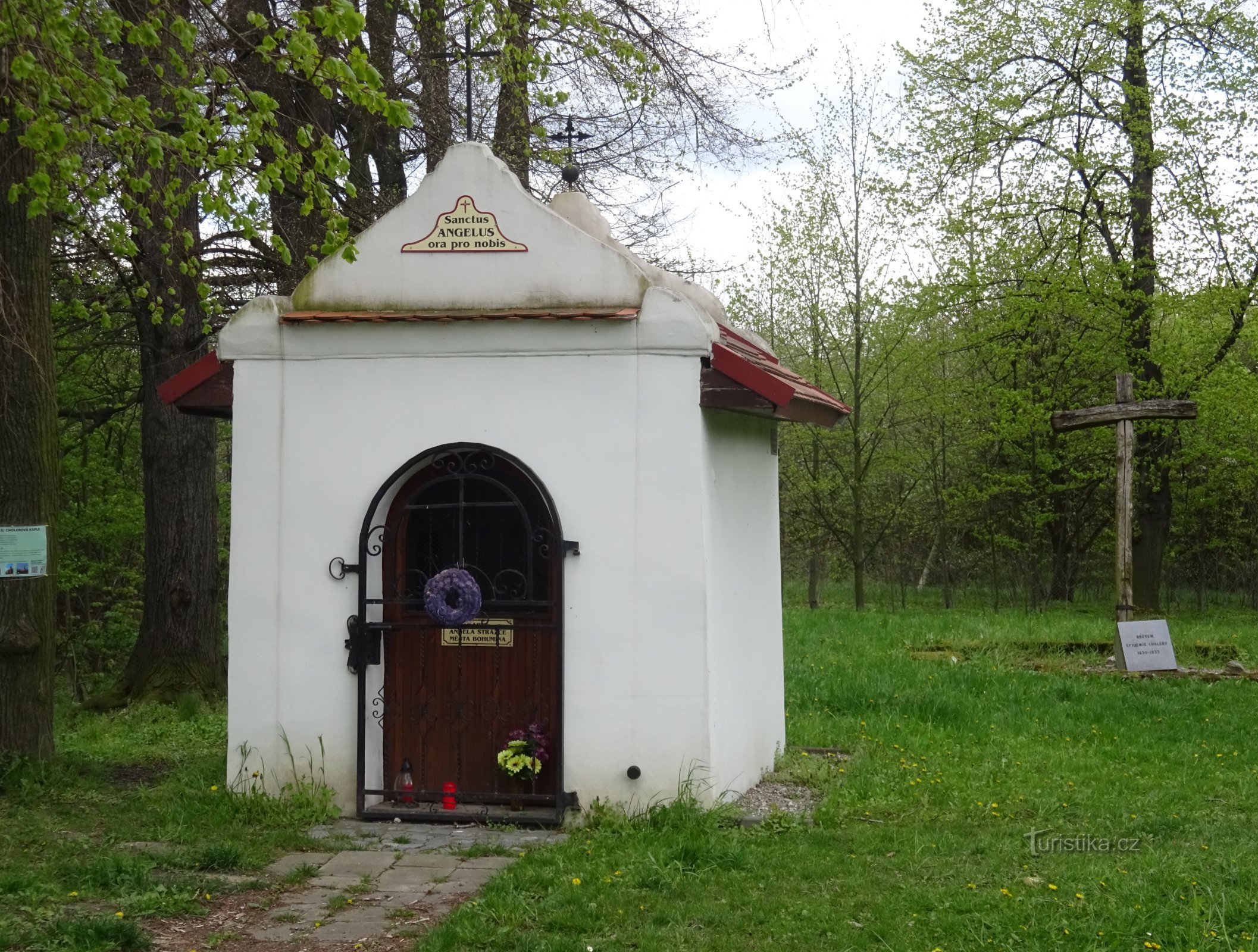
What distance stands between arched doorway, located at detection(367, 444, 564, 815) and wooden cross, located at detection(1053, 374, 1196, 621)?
9.01m

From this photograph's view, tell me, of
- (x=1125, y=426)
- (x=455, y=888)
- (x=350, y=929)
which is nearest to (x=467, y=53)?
(x=455, y=888)

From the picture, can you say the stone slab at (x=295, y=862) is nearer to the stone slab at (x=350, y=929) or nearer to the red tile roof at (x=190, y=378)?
the stone slab at (x=350, y=929)

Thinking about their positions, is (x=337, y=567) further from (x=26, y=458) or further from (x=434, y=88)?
(x=434, y=88)

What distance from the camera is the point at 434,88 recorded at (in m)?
12.1

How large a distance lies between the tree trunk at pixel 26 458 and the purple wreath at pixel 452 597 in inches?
104

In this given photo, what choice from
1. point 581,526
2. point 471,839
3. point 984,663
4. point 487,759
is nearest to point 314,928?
point 471,839

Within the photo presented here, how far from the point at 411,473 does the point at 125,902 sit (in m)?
2.92

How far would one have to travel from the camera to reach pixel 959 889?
5.69 m

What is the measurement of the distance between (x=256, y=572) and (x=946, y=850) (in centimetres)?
428

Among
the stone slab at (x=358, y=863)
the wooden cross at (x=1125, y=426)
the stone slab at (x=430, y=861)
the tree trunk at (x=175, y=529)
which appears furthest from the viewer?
the wooden cross at (x=1125, y=426)

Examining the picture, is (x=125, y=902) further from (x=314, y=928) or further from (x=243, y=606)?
(x=243, y=606)

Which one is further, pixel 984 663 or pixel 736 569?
pixel 984 663

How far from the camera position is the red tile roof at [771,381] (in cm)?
710

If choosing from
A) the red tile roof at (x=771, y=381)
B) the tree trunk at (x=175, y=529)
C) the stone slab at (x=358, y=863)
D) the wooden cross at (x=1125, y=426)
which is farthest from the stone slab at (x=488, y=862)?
the wooden cross at (x=1125, y=426)
